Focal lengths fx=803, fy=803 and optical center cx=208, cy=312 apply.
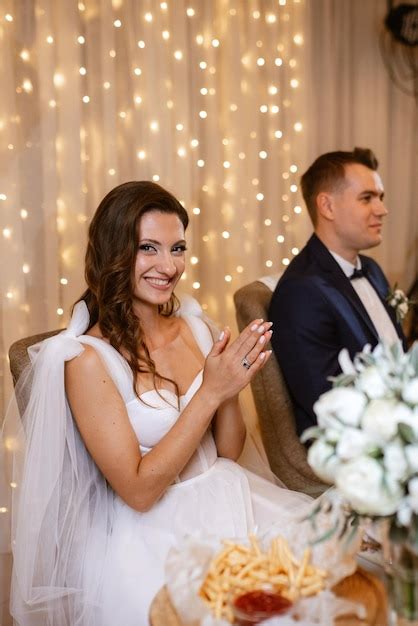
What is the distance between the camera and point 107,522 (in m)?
2.11

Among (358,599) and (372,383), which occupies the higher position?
(372,383)

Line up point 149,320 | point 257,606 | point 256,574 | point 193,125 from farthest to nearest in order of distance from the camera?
1. point 193,125
2. point 149,320
3. point 256,574
4. point 257,606

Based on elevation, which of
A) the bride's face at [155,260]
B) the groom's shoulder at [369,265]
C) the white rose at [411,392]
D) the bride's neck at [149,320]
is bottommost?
the white rose at [411,392]

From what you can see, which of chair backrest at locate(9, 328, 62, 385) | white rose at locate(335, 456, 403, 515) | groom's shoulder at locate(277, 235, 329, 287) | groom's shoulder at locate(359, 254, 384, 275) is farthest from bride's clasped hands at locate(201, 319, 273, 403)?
groom's shoulder at locate(359, 254, 384, 275)

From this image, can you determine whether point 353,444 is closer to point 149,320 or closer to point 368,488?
point 368,488

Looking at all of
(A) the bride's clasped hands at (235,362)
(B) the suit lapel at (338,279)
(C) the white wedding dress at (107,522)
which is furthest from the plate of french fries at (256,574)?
(B) the suit lapel at (338,279)

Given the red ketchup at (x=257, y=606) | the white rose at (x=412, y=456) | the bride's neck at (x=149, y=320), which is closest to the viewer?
the white rose at (x=412, y=456)

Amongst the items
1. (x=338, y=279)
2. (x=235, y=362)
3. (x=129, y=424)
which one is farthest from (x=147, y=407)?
(x=338, y=279)

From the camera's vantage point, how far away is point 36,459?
2.06 meters

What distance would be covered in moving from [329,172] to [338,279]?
1.63ft

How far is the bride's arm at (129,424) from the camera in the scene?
1979mm

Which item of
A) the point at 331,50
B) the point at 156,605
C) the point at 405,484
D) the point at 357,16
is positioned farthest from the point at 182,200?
the point at 405,484

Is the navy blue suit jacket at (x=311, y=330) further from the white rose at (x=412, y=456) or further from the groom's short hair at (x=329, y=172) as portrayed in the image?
the white rose at (x=412, y=456)

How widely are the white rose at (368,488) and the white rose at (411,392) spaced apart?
4.0 inches
